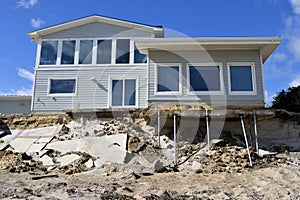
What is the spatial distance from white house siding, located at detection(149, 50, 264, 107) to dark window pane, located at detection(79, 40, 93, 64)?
415cm

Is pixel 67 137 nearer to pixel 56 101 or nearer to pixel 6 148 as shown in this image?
pixel 6 148

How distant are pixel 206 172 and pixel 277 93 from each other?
22.4ft

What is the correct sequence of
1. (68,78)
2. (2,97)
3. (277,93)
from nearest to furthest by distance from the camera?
1. (277,93)
2. (68,78)
3. (2,97)

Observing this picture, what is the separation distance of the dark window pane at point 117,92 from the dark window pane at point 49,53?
130 inches

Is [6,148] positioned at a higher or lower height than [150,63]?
lower

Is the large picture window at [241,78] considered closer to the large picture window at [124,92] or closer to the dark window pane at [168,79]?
the dark window pane at [168,79]

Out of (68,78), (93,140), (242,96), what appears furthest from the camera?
(68,78)

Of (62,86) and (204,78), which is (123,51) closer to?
(62,86)

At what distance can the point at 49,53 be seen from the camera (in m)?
14.5

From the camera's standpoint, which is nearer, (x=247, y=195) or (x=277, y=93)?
(x=247, y=195)

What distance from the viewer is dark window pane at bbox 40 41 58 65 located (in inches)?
563

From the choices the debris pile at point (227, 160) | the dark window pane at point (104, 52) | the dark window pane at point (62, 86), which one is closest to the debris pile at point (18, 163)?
the debris pile at point (227, 160)

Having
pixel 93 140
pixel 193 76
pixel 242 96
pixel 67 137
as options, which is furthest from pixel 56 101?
pixel 242 96

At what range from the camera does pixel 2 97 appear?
18.1m
